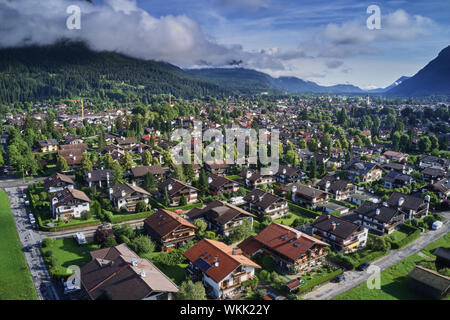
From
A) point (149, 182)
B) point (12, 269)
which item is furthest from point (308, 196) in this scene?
point (12, 269)

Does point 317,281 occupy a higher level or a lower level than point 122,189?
lower

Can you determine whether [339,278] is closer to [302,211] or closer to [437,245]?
[437,245]

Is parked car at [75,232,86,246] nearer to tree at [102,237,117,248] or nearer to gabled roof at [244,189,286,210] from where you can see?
tree at [102,237,117,248]

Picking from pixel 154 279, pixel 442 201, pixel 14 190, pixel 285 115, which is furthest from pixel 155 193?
pixel 285 115

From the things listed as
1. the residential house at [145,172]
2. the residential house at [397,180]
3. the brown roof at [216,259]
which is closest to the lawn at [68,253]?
the brown roof at [216,259]

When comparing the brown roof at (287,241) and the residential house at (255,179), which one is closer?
the brown roof at (287,241)

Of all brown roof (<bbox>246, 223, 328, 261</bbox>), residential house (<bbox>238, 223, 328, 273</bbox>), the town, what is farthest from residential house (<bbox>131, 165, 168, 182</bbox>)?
brown roof (<bbox>246, 223, 328, 261</bbox>)

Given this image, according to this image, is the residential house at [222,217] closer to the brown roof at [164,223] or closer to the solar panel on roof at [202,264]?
the brown roof at [164,223]

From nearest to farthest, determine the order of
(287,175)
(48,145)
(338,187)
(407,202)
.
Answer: (407,202) < (338,187) < (287,175) < (48,145)
